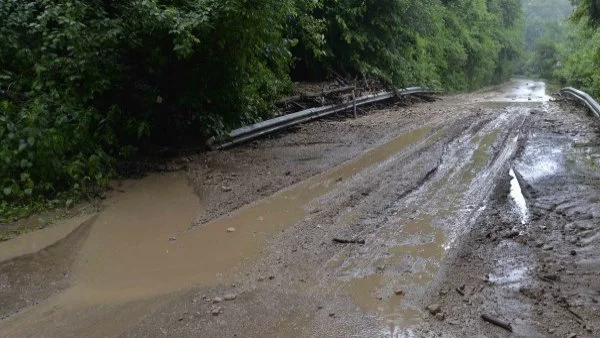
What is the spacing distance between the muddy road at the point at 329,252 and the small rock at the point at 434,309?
0.06 feet

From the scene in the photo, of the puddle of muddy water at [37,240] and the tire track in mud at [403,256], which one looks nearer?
the tire track in mud at [403,256]

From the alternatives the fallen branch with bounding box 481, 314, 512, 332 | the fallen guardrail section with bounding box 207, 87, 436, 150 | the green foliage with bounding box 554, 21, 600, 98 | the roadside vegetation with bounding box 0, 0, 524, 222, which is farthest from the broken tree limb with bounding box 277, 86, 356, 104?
the fallen branch with bounding box 481, 314, 512, 332

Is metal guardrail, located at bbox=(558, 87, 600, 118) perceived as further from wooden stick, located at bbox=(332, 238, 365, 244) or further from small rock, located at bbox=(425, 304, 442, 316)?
small rock, located at bbox=(425, 304, 442, 316)

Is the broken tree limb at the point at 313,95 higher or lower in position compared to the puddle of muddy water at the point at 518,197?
higher

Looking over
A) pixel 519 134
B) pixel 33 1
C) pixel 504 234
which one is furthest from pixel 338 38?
pixel 504 234

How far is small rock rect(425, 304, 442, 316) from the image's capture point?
3637 millimetres

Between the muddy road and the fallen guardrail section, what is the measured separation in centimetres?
63

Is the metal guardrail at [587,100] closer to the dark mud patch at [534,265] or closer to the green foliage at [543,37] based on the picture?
the dark mud patch at [534,265]

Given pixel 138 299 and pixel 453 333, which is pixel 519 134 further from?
pixel 138 299

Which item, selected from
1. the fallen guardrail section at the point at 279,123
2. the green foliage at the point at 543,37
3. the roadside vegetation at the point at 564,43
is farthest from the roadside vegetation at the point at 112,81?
the green foliage at the point at 543,37

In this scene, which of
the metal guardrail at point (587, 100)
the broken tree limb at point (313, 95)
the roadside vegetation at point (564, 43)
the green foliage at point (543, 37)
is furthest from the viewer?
the green foliage at point (543, 37)

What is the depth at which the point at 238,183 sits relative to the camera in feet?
23.2

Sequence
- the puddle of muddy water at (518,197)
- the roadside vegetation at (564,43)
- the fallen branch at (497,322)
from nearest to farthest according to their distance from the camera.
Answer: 1. the fallen branch at (497,322)
2. the puddle of muddy water at (518,197)
3. the roadside vegetation at (564,43)

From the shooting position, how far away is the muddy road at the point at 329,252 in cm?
368
